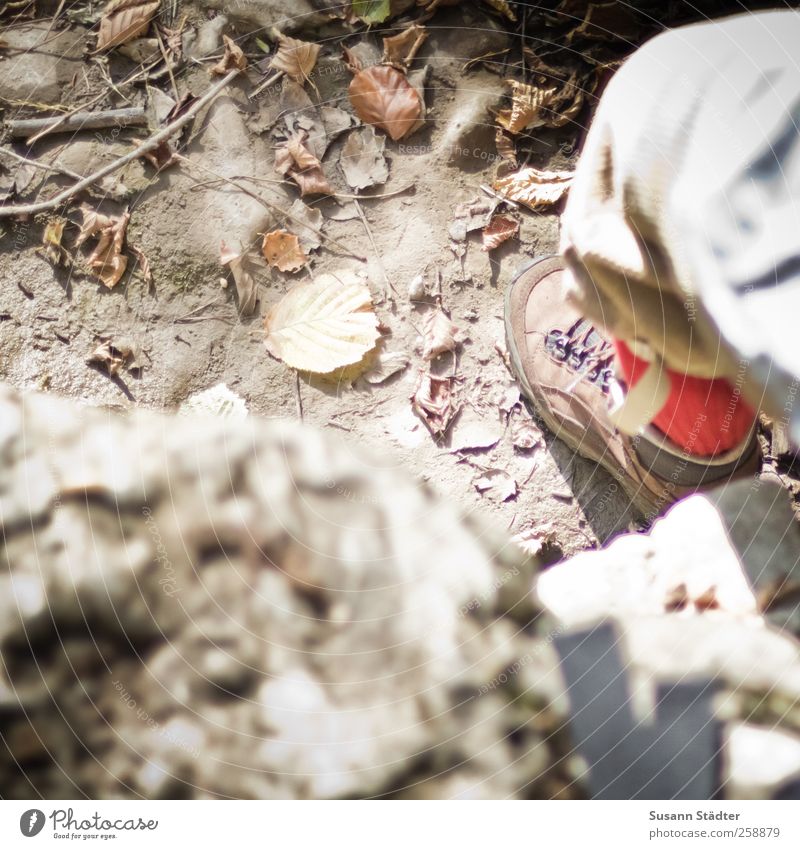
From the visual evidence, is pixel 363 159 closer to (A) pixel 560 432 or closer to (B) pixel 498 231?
(B) pixel 498 231

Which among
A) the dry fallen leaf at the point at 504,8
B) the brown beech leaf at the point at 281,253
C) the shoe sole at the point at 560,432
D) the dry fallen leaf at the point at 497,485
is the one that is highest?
the dry fallen leaf at the point at 504,8

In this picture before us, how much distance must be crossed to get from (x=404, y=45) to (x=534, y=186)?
0.19 meters

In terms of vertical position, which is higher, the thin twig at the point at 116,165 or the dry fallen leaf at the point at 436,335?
the thin twig at the point at 116,165

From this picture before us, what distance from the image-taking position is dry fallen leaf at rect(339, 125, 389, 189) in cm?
66

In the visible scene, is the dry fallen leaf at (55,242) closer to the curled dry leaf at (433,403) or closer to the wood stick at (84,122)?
the wood stick at (84,122)

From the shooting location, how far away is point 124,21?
2.19 feet

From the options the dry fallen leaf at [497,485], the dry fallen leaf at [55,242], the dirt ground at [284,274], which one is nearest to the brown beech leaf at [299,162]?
the dirt ground at [284,274]

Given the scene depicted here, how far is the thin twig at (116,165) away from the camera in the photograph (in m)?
0.65

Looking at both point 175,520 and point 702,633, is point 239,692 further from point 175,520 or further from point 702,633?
point 702,633

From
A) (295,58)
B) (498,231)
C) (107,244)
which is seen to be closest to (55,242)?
(107,244)

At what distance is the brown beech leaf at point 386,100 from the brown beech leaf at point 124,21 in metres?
0.21
